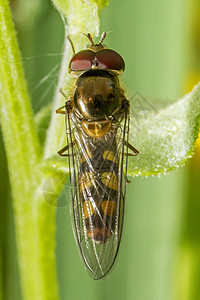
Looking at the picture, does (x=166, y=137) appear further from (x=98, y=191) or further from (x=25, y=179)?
(x=25, y=179)

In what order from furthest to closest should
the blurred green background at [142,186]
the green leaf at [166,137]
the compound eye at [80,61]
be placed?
1. the blurred green background at [142,186]
2. the compound eye at [80,61]
3. the green leaf at [166,137]

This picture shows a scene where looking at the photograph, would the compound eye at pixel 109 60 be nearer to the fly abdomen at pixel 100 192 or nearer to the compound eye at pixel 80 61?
the compound eye at pixel 80 61

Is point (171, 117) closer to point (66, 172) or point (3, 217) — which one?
point (66, 172)

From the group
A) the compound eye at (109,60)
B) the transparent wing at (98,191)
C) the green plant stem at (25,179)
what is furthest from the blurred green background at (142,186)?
the green plant stem at (25,179)

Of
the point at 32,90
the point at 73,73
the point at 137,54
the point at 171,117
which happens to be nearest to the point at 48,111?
the point at 73,73

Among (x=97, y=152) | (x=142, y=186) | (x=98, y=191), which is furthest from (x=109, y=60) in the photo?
(x=142, y=186)

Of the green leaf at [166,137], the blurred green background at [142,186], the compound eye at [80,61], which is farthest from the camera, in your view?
the blurred green background at [142,186]

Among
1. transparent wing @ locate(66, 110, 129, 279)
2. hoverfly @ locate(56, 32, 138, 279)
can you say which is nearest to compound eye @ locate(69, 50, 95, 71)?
A: hoverfly @ locate(56, 32, 138, 279)

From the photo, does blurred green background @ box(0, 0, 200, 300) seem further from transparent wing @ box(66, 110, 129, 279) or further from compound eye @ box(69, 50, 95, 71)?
transparent wing @ box(66, 110, 129, 279)
